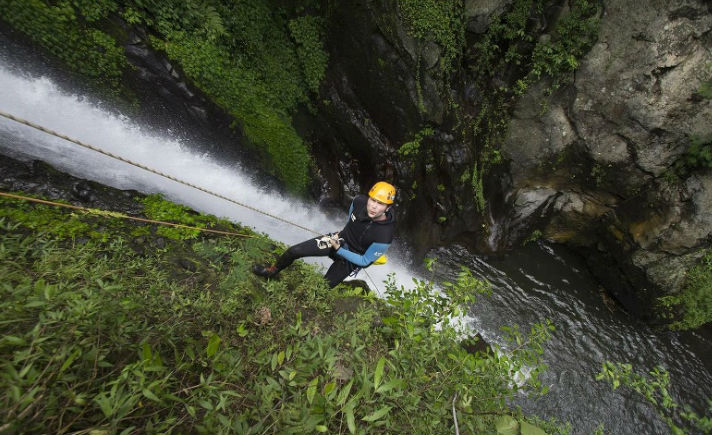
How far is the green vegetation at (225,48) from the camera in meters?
4.95

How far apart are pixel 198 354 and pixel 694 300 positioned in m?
11.5

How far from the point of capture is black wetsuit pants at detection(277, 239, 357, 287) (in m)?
4.13

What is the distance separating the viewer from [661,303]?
24.8 feet

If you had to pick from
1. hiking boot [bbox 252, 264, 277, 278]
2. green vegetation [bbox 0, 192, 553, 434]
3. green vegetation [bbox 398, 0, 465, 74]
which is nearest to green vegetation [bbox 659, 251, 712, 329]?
green vegetation [bbox 398, 0, 465, 74]

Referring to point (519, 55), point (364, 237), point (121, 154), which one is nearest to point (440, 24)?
point (519, 55)

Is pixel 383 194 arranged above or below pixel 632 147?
below

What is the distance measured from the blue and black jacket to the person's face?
0.14m

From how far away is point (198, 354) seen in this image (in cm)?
186

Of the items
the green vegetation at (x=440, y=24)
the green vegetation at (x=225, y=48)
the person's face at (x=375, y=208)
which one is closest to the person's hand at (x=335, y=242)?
the person's face at (x=375, y=208)

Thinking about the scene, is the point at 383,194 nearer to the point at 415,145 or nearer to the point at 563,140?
the point at 415,145

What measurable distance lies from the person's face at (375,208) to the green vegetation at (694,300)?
29.1 ft

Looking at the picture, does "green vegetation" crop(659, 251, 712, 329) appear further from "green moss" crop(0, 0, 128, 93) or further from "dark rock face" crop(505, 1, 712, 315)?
"green moss" crop(0, 0, 128, 93)

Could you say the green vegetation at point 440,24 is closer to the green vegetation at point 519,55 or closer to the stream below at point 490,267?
the green vegetation at point 519,55

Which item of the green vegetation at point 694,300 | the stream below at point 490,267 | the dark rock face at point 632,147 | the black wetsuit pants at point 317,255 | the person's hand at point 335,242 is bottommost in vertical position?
the stream below at point 490,267
